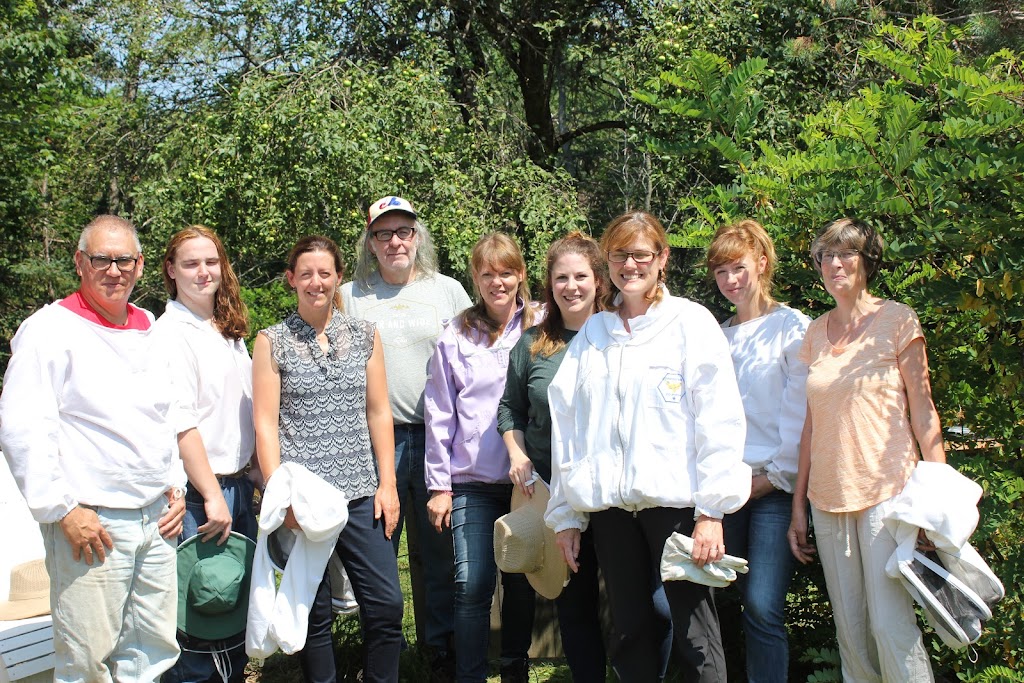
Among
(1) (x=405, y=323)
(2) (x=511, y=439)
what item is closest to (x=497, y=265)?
(1) (x=405, y=323)

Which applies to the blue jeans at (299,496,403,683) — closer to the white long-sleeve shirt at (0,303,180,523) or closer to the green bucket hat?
the green bucket hat

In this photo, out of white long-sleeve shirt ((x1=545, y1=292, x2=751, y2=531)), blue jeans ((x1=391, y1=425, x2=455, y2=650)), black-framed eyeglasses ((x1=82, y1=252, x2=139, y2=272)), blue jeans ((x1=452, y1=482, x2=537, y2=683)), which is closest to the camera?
white long-sleeve shirt ((x1=545, y1=292, x2=751, y2=531))

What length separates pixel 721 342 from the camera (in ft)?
→ 10.8

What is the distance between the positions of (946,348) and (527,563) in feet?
5.74

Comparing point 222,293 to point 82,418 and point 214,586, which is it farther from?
point 214,586

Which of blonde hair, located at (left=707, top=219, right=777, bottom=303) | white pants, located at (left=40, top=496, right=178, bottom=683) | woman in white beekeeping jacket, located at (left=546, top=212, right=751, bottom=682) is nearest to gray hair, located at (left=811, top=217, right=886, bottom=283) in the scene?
blonde hair, located at (left=707, top=219, right=777, bottom=303)

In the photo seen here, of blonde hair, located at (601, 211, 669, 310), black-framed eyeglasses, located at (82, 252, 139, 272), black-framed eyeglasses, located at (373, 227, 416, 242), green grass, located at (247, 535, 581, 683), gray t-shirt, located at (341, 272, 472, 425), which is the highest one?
black-framed eyeglasses, located at (373, 227, 416, 242)

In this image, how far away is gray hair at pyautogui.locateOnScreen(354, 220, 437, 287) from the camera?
446 centimetres

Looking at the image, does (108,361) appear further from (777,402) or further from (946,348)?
(946,348)

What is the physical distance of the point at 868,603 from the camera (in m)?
3.25

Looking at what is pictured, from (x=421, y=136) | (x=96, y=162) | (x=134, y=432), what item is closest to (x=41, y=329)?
(x=134, y=432)

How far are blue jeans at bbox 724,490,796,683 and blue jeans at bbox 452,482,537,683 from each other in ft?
3.20

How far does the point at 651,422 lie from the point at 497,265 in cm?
111

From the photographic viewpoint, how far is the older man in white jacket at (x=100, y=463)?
3271 millimetres
